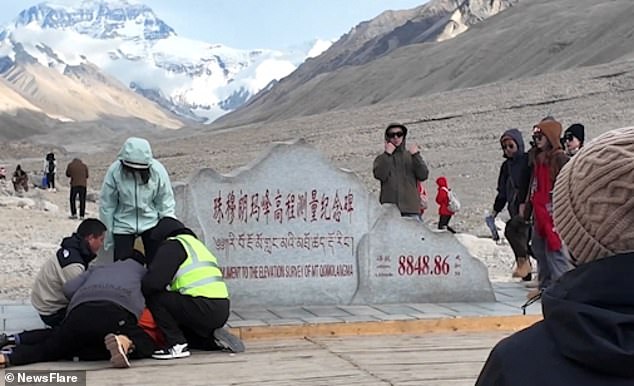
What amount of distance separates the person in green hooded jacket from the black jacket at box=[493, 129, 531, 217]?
3514 millimetres

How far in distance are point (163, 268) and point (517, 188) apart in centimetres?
436

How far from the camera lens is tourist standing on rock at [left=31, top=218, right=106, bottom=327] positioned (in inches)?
258

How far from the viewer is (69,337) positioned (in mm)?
6105

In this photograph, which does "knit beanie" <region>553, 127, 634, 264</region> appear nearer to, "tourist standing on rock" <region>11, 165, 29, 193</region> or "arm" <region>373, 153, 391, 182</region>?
"arm" <region>373, 153, 391, 182</region>

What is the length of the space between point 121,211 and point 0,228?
1135cm

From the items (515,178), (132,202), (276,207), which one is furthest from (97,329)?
(515,178)

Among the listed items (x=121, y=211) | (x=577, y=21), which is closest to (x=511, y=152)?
(x=121, y=211)

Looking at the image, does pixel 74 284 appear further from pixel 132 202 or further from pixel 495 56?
pixel 495 56

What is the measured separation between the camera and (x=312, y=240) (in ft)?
28.2

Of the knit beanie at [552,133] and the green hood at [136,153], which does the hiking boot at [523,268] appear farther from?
the green hood at [136,153]

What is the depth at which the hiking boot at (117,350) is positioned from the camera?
5.95 m

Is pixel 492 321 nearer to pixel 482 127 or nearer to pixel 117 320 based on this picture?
pixel 117 320

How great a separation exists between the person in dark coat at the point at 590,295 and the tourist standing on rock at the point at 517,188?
718cm

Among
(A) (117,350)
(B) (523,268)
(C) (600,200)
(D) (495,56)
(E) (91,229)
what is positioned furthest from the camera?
(D) (495,56)
